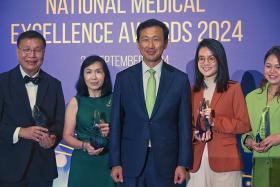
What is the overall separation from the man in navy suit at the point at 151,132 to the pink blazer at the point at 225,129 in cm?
27

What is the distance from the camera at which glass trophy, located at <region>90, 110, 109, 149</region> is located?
3607mm

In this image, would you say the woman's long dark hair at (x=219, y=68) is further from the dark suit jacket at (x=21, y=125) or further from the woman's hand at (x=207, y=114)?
the dark suit jacket at (x=21, y=125)

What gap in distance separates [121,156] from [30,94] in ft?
3.05

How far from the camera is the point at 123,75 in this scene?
11.3 feet

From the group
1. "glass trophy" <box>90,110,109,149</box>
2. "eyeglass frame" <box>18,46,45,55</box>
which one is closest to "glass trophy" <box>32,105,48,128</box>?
"glass trophy" <box>90,110,109,149</box>

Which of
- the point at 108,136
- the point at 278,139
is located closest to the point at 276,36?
the point at 278,139

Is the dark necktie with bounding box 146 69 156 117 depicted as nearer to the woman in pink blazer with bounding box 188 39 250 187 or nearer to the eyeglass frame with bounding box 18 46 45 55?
the woman in pink blazer with bounding box 188 39 250 187

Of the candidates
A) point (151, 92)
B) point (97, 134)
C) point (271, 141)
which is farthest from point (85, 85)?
point (271, 141)

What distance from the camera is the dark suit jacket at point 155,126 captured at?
3.32m

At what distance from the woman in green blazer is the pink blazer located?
12 centimetres

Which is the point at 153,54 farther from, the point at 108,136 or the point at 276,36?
the point at 276,36

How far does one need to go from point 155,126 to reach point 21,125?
1095 millimetres

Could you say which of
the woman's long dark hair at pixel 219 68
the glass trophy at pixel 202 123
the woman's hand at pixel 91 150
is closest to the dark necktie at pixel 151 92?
the glass trophy at pixel 202 123

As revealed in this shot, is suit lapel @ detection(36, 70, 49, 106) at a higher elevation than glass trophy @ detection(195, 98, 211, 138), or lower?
higher
